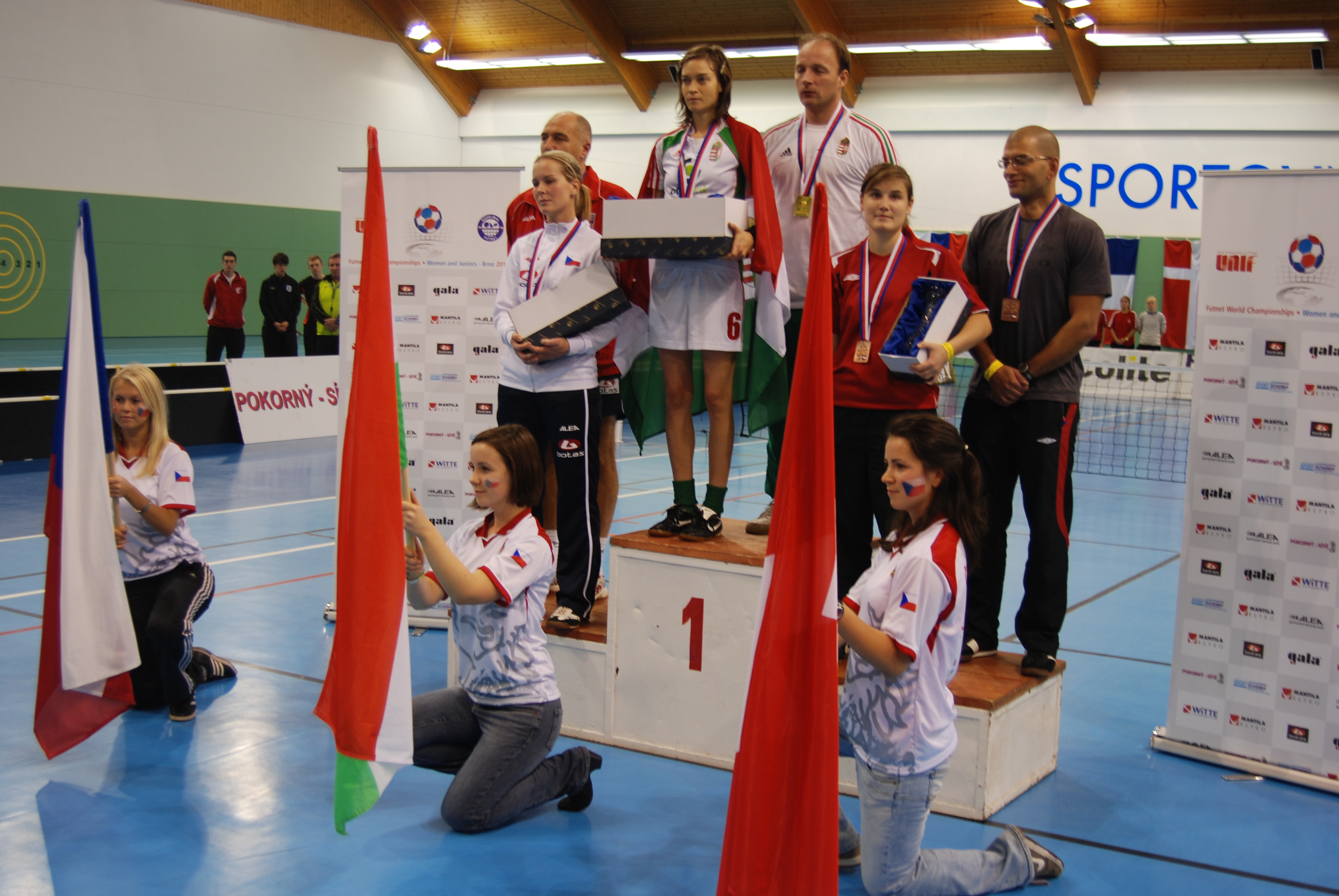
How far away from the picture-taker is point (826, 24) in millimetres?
18984

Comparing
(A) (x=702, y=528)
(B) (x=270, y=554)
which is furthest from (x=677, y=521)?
(B) (x=270, y=554)

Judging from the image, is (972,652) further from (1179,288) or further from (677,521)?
(1179,288)

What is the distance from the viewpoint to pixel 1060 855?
131 inches

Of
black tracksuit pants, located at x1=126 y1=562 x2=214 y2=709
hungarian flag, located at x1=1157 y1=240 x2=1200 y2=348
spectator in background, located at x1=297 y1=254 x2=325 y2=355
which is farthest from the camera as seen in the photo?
hungarian flag, located at x1=1157 y1=240 x2=1200 y2=348

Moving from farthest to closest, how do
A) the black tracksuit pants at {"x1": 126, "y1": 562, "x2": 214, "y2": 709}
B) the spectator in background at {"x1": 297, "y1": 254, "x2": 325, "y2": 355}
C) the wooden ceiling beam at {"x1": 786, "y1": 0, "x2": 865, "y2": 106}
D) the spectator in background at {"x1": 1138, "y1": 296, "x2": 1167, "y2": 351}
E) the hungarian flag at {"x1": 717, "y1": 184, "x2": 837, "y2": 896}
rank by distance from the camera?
the spectator in background at {"x1": 1138, "y1": 296, "x2": 1167, "y2": 351} → the wooden ceiling beam at {"x1": 786, "y1": 0, "x2": 865, "y2": 106} → the spectator in background at {"x1": 297, "y1": 254, "x2": 325, "y2": 355} → the black tracksuit pants at {"x1": 126, "y1": 562, "x2": 214, "y2": 709} → the hungarian flag at {"x1": 717, "y1": 184, "x2": 837, "y2": 896}

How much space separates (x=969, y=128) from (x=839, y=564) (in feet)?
58.0

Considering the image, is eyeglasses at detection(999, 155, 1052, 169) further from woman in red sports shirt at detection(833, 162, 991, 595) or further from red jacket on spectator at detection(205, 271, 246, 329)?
red jacket on spectator at detection(205, 271, 246, 329)

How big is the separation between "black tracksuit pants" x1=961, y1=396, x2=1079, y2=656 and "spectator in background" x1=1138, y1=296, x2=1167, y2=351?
16.6 meters

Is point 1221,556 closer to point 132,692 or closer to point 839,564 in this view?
point 839,564

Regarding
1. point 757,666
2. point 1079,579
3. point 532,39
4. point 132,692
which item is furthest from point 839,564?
point 532,39

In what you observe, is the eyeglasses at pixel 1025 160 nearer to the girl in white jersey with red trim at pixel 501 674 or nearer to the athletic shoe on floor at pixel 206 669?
the girl in white jersey with red trim at pixel 501 674

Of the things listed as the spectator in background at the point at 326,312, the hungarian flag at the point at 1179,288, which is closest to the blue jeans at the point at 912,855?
the spectator in background at the point at 326,312

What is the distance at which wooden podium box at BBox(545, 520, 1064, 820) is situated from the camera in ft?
12.4

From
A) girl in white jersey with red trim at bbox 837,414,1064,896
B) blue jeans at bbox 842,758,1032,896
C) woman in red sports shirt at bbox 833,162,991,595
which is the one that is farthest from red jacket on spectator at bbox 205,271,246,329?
blue jeans at bbox 842,758,1032,896
